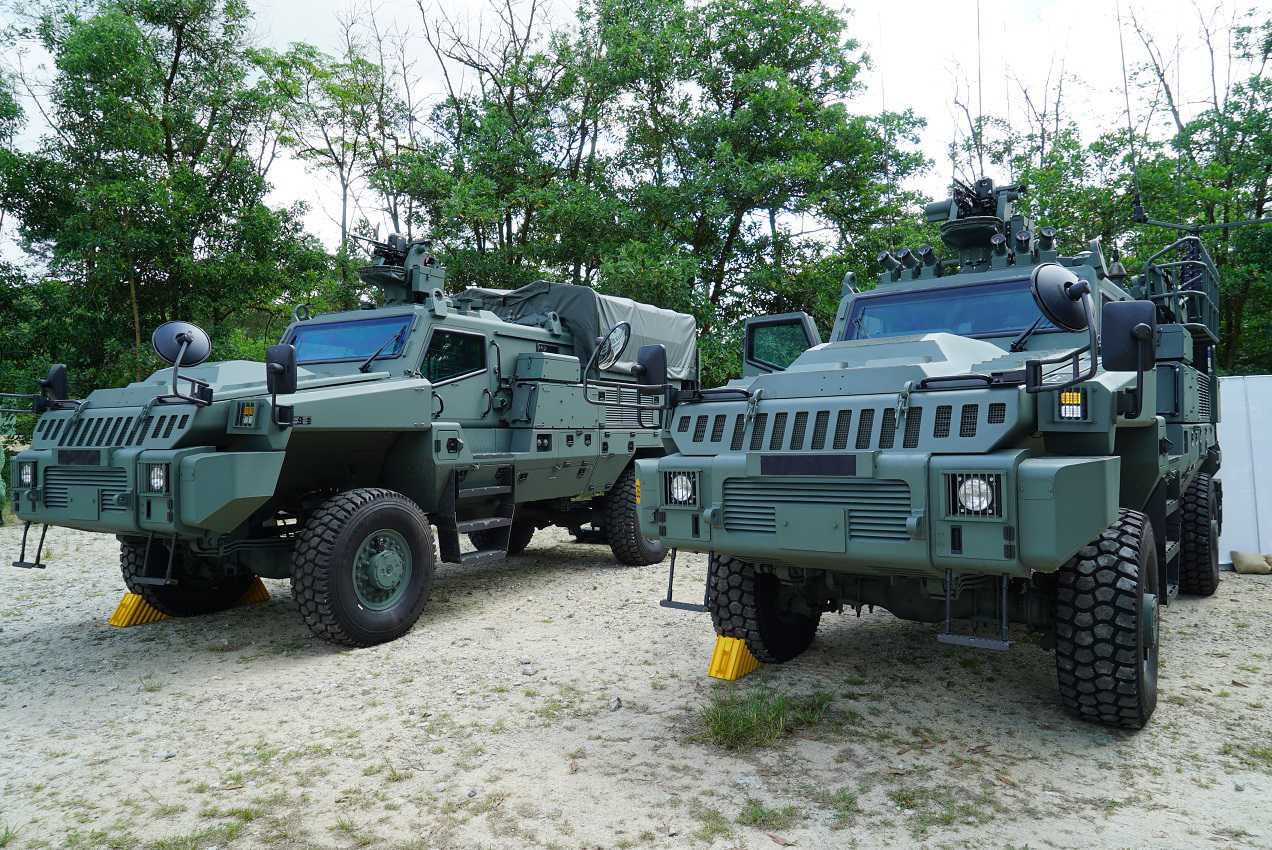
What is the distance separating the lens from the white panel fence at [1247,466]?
313 inches

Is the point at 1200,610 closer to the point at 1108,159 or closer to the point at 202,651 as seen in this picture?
the point at 202,651

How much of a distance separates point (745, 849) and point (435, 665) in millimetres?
2645

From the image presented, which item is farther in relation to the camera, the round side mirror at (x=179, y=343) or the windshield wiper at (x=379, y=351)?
the windshield wiper at (x=379, y=351)

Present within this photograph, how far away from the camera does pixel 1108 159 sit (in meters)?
16.3

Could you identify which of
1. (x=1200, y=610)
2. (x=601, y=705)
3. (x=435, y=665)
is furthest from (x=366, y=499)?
(x=1200, y=610)

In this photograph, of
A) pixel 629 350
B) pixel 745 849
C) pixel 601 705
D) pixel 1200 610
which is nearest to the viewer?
pixel 745 849

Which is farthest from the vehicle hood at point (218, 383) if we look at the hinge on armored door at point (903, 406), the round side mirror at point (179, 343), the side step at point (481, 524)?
the hinge on armored door at point (903, 406)

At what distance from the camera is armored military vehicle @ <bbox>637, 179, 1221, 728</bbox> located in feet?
10.3

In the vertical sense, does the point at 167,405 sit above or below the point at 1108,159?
below

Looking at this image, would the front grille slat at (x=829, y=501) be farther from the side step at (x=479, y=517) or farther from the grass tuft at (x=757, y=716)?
the side step at (x=479, y=517)

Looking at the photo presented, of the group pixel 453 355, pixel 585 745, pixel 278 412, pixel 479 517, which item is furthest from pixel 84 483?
pixel 585 745

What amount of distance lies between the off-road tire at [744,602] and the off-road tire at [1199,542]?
12.2 ft

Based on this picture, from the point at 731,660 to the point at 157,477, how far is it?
329cm

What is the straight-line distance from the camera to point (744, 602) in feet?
14.2
